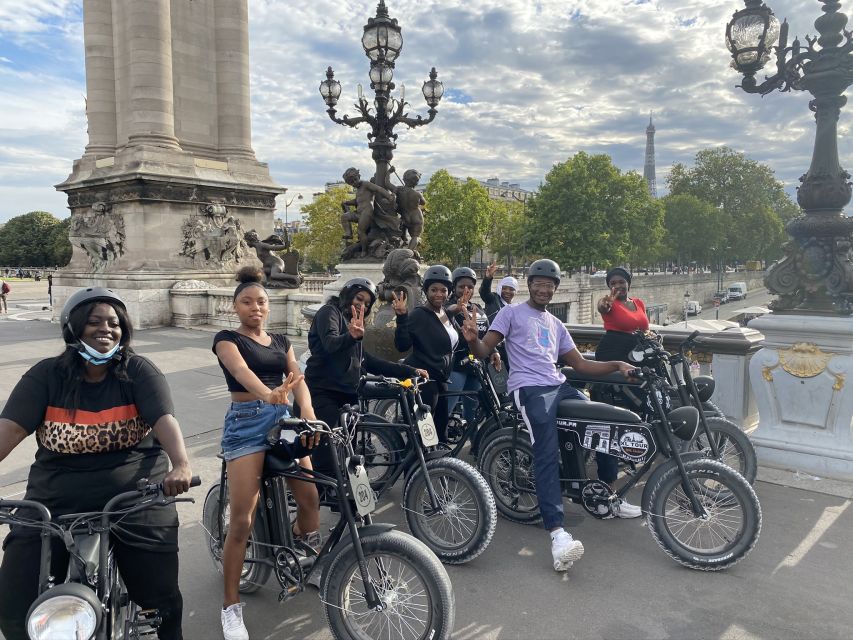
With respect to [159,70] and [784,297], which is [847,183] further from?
[159,70]

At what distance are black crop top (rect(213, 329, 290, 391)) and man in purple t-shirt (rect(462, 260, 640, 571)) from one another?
5.03ft

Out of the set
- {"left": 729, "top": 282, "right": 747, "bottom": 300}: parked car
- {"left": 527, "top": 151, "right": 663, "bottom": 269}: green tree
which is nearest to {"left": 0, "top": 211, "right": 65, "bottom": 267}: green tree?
{"left": 527, "top": 151, "right": 663, "bottom": 269}: green tree

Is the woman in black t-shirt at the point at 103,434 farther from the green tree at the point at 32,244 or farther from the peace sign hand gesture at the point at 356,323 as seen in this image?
the green tree at the point at 32,244

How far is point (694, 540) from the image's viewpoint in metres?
3.95

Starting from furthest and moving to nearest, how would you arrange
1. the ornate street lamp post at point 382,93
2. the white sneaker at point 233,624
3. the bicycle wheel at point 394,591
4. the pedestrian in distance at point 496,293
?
1. the ornate street lamp post at point 382,93
2. the pedestrian in distance at point 496,293
3. the white sneaker at point 233,624
4. the bicycle wheel at point 394,591

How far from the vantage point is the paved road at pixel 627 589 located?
10.6 ft

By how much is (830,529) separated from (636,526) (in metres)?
1.33

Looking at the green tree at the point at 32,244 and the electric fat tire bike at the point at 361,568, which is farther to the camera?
the green tree at the point at 32,244

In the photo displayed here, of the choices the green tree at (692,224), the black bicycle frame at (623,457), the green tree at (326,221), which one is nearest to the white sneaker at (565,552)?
the black bicycle frame at (623,457)

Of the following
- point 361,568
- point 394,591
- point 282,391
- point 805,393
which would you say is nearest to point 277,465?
point 282,391

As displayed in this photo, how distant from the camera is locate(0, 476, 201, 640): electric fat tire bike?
198 centimetres

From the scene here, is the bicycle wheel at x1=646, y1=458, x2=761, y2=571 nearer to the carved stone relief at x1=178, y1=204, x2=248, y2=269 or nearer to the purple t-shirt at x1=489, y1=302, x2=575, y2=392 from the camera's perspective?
the purple t-shirt at x1=489, y1=302, x2=575, y2=392

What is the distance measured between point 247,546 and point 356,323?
4.81 ft

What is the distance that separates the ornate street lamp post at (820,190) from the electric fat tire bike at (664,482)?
7.79 ft
